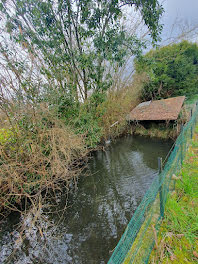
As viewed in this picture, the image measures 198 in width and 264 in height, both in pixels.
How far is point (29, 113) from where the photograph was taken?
385 centimetres

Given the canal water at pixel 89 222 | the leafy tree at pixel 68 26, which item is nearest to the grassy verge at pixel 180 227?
the canal water at pixel 89 222

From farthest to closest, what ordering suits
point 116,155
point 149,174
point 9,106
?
point 116,155
point 149,174
point 9,106

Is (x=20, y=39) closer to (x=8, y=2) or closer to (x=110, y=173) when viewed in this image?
(x=8, y=2)

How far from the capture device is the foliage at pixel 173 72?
10.8 metres

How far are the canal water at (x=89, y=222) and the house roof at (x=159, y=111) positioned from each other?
12.1ft

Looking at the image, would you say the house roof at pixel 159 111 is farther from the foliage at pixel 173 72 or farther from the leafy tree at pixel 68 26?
the leafy tree at pixel 68 26

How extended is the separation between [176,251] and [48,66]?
6.11 metres

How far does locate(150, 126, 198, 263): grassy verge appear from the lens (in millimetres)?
1637

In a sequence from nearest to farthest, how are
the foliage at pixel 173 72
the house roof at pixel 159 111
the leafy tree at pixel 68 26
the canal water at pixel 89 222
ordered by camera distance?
the canal water at pixel 89 222
the leafy tree at pixel 68 26
the house roof at pixel 159 111
the foliage at pixel 173 72

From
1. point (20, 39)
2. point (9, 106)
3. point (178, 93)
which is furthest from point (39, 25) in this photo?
point (178, 93)

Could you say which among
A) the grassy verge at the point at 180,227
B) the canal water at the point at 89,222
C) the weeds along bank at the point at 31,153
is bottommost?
the canal water at the point at 89,222

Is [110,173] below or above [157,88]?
below

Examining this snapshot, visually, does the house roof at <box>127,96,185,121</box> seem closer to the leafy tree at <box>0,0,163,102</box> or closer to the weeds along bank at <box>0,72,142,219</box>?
the leafy tree at <box>0,0,163,102</box>

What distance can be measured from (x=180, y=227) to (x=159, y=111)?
8.19 metres
